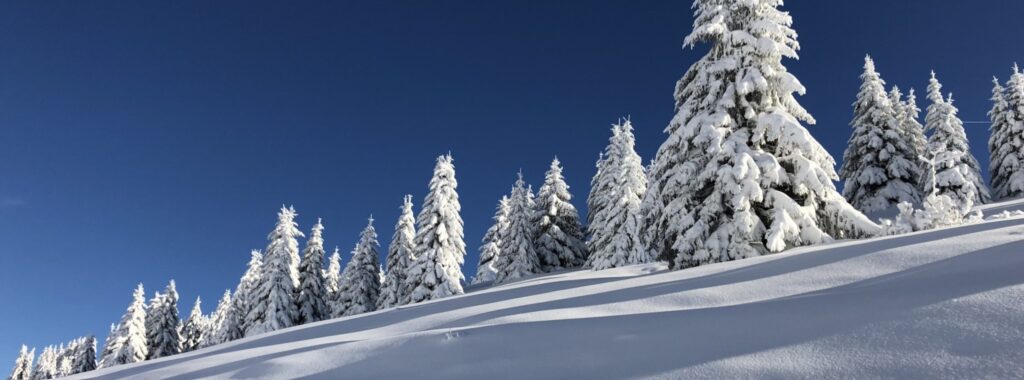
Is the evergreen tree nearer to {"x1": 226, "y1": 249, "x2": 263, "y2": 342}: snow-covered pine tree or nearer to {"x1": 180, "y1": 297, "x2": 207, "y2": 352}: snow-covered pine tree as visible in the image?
{"x1": 226, "y1": 249, "x2": 263, "y2": 342}: snow-covered pine tree

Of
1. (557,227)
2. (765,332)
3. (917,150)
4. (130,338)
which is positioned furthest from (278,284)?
(917,150)

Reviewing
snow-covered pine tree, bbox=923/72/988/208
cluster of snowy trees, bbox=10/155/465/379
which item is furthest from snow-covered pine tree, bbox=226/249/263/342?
snow-covered pine tree, bbox=923/72/988/208

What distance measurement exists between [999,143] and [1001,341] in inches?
1685

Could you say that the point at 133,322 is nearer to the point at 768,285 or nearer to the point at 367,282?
the point at 367,282

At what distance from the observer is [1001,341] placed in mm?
3229

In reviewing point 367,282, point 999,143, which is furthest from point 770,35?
point 367,282

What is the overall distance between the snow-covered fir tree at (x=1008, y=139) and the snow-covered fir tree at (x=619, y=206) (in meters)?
22.6

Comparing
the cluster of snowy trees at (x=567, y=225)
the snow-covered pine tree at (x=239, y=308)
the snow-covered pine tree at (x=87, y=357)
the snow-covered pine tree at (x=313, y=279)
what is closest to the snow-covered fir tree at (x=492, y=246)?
the cluster of snowy trees at (x=567, y=225)

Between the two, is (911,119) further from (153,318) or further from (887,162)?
(153,318)

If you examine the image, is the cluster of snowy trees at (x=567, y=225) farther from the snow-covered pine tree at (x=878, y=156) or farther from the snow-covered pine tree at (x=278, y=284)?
the snow-covered pine tree at (x=278, y=284)

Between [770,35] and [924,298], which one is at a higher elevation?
[770,35]

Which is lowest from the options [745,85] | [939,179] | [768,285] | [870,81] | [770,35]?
[768,285]

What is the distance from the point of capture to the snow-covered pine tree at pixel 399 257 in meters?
38.1

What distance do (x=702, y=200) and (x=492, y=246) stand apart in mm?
29865
